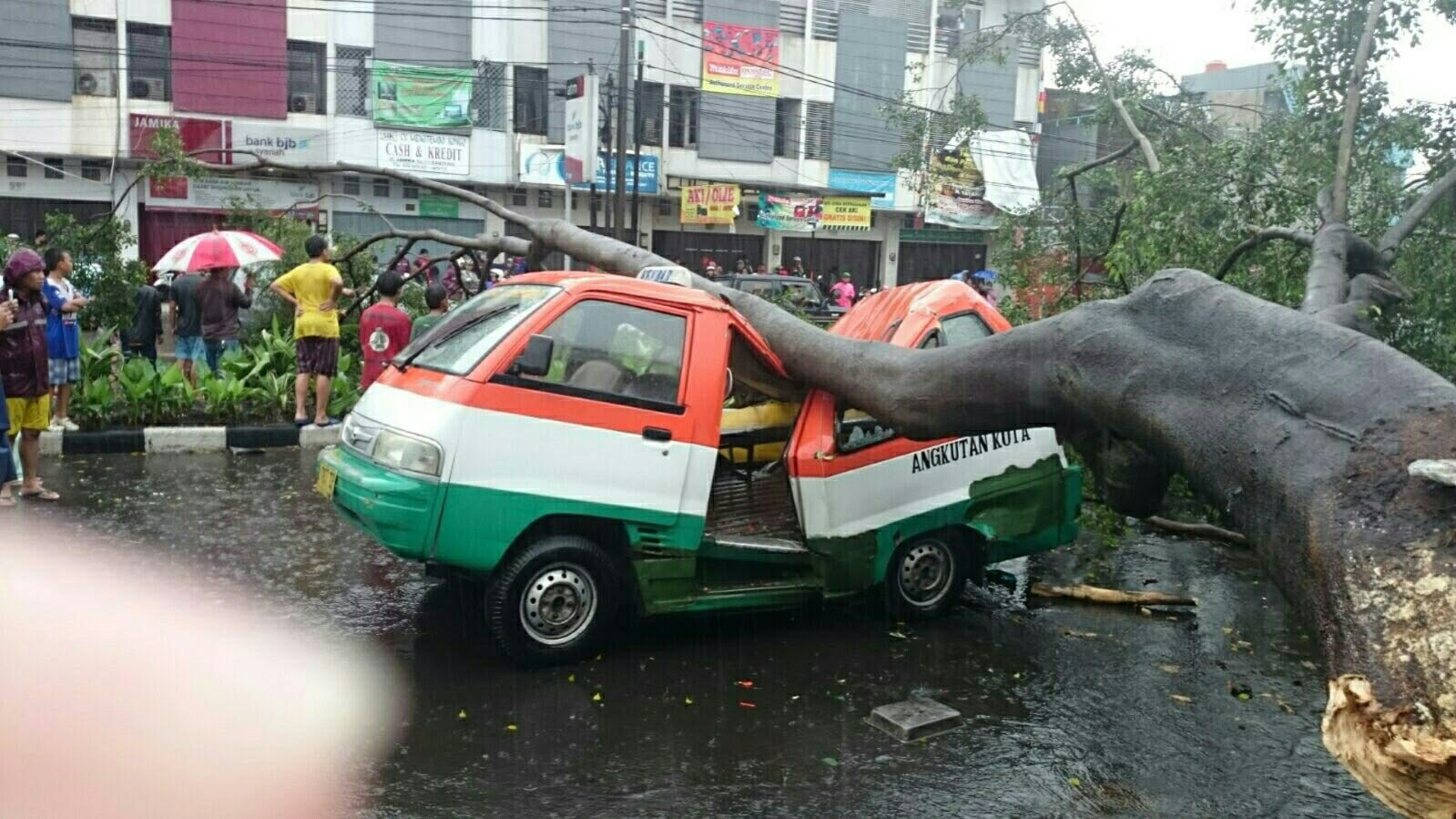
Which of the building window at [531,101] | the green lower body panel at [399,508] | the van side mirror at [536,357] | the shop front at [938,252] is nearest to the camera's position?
the green lower body panel at [399,508]

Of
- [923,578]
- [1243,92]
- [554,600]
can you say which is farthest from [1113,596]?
[1243,92]

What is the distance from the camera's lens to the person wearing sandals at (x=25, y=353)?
8.09 meters

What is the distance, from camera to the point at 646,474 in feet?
19.0

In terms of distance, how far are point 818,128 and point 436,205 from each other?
13.4 m

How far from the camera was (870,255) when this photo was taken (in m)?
43.0

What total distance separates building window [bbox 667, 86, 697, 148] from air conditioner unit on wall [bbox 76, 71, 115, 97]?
53.6ft

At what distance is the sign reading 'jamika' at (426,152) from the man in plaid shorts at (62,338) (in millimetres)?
23580

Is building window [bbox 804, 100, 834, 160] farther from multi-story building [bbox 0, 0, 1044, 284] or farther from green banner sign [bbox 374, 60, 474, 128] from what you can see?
green banner sign [bbox 374, 60, 474, 128]

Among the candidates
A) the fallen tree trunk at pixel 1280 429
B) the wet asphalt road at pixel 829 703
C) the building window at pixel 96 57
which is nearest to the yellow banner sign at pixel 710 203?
the building window at pixel 96 57

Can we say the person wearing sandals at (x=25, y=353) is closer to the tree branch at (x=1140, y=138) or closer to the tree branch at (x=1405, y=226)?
the tree branch at (x=1140, y=138)

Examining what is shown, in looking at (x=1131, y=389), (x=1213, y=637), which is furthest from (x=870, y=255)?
(x=1131, y=389)

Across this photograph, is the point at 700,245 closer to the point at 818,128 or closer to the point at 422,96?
the point at 818,128

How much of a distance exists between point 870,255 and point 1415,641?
4076 cm

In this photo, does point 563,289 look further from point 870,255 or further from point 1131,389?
point 870,255
